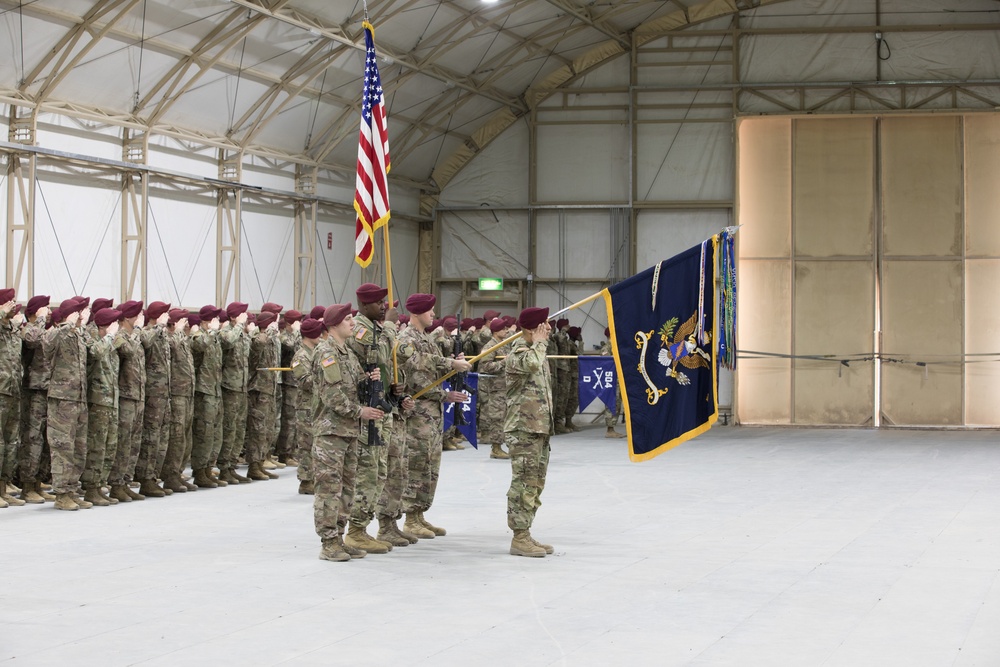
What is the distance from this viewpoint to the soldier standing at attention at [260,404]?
1170 centimetres

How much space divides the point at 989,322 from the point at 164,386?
1473cm

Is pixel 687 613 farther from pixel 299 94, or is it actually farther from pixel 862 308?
pixel 862 308

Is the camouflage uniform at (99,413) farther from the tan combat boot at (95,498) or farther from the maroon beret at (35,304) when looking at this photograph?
the maroon beret at (35,304)

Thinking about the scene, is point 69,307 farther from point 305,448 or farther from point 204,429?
point 305,448

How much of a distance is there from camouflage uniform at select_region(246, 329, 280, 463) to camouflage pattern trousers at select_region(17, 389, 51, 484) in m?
2.20

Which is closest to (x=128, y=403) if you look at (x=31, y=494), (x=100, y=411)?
(x=100, y=411)

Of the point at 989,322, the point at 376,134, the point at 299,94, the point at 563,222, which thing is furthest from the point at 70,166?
the point at 989,322

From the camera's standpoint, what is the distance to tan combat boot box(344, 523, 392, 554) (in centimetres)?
753

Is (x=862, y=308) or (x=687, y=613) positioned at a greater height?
(x=862, y=308)

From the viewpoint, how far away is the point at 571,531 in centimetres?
858

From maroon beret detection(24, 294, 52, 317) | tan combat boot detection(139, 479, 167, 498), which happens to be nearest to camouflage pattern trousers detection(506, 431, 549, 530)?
tan combat boot detection(139, 479, 167, 498)

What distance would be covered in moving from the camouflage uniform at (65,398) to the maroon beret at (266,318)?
2757mm

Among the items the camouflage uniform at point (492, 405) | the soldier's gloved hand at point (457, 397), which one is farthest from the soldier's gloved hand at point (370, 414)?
the camouflage uniform at point (492, 405)

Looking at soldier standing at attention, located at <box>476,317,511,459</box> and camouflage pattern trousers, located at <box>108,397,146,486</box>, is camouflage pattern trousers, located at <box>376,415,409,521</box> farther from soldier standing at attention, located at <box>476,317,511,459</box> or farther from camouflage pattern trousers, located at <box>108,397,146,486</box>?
soldier standing at attention, located at <box>476,317,511,459</box>
